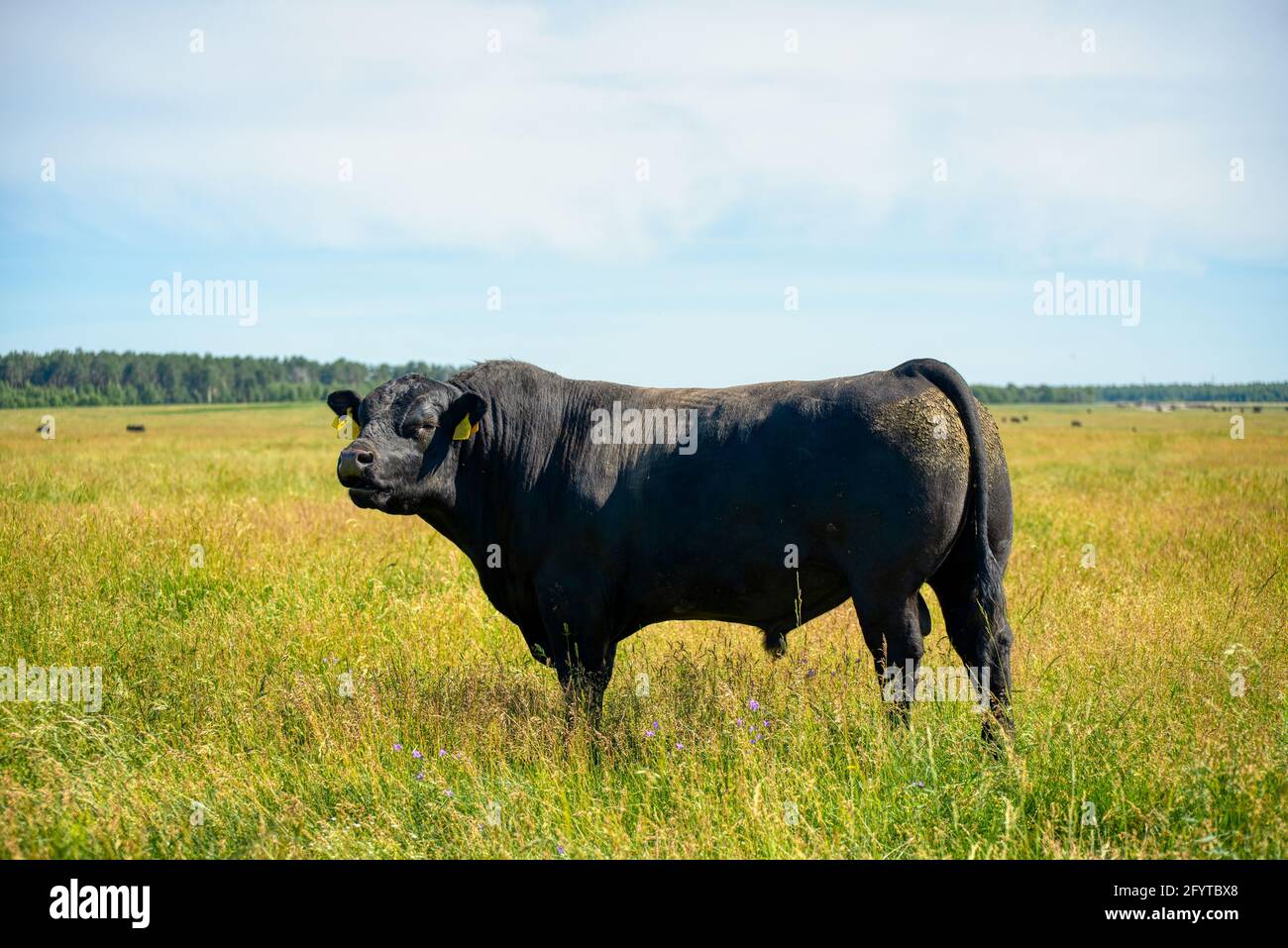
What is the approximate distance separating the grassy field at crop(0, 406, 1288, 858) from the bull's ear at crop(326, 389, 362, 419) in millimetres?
1833

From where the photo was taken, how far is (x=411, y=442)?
5.63 m

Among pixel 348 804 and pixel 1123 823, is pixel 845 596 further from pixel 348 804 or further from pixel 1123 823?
pixel 348 804

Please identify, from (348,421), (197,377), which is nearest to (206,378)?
(197,377)

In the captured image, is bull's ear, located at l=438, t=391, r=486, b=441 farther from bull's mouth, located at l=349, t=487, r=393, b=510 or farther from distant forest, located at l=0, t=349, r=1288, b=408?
distant forest, located at l=0, t=349, r=1288, b=408

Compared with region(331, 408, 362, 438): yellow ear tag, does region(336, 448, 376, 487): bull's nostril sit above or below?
below

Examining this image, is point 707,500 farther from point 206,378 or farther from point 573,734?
point 206,378

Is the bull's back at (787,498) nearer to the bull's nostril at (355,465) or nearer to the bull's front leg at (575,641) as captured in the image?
the bull's front leg at (575,641)

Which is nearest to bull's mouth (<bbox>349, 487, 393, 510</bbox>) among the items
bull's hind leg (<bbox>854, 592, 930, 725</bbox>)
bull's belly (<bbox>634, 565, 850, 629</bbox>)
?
bull's belly (<bbox>634, 565, 850, 629</bbox>)

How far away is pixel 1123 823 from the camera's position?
407cm

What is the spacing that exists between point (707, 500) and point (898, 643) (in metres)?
1.39

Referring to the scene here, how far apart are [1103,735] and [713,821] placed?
2.21 m

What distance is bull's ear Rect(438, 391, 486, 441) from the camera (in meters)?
5.63
